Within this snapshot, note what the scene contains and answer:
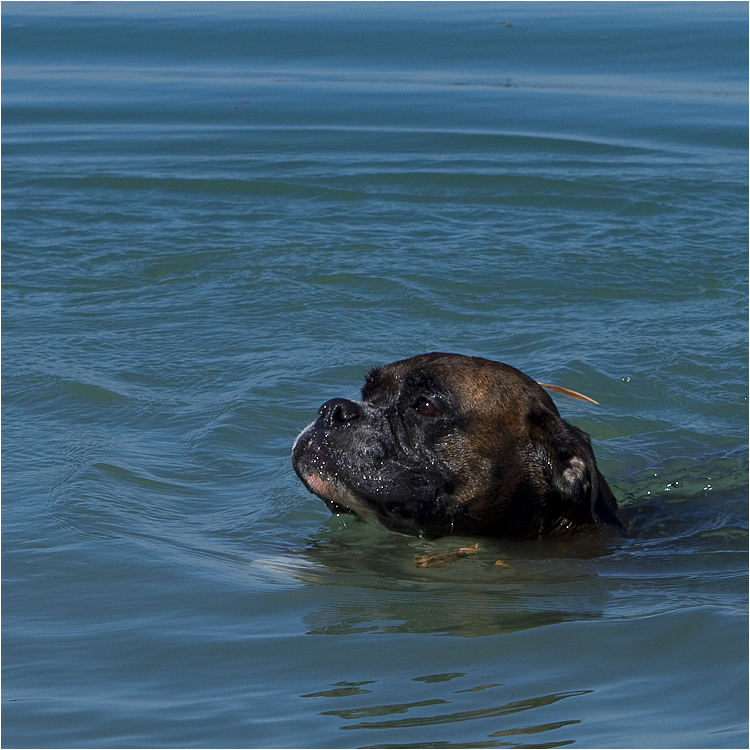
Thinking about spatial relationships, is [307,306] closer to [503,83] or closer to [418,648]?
[418,648]

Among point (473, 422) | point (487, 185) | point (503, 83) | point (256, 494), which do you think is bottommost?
point (256, 494)

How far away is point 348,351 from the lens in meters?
8.98

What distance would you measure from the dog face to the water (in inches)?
7.6

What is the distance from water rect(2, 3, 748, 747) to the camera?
4344 millimetres

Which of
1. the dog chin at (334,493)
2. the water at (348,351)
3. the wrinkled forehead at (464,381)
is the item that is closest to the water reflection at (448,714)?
the water at (348,351)

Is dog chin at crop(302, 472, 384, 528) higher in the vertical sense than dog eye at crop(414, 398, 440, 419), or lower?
lower

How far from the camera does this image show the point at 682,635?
4.65m

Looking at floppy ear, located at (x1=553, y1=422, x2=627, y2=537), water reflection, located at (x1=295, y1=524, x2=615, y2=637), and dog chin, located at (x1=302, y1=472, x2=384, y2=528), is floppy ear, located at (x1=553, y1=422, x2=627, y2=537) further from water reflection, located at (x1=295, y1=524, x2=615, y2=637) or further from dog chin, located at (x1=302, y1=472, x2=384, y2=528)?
dog chin, located at (x1=302, y1=472, x2=384, y2=528)

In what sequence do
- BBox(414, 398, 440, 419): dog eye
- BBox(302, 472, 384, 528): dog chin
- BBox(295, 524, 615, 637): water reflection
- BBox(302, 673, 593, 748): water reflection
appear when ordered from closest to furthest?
BBox(302, 673, 593, 748): water reflection < BBox(295, 524, 615, 637): water reflection < BBox(302, 472, 384, 528): dog chin < BBox(414, 398, 440, 419): dog eye

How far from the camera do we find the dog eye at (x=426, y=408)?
233 inches

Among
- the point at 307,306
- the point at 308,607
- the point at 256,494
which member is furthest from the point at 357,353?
the point at 308,607

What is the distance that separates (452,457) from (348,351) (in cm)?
317

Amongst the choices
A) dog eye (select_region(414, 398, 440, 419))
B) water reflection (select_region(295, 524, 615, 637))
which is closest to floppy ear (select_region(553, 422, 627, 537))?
water reflection (select_region(295, 524, 615, 637))

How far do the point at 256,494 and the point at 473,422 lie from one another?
5.37 ft
